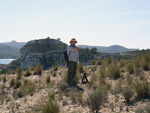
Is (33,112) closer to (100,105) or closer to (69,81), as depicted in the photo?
(100,105)

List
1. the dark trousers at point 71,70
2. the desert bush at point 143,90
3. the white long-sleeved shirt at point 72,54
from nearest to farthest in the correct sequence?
the desert bush at point 143,90
the white long-sleeved shirt at point 72,54
the dark trousers at point 71,70

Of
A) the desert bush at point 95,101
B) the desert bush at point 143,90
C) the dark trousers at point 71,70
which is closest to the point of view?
the desert bush at point 95,101

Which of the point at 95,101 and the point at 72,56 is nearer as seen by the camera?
the point at 95,101

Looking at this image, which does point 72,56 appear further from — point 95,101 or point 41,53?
point 41,53

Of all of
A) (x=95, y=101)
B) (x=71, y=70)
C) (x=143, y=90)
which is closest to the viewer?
(x=95, y=101)

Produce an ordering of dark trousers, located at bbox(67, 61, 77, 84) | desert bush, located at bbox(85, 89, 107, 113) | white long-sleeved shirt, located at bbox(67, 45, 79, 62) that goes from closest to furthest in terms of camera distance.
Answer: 1. desert bush, located at bbox(85, 89, 107, 113)
2. white long-sleeved shirt, located at bbox(67, 45, 79, 62)
3. dark trousers, located at bbox(67, 61, 77, 84)

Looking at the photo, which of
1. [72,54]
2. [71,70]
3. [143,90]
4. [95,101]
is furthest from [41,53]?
[95,101]

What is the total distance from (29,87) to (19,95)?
800mm

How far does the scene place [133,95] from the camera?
17.2 feet

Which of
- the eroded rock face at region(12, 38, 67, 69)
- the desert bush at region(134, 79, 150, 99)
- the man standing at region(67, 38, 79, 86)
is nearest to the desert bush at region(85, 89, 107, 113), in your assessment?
the desert bush at region(134, 79, 150, 99)

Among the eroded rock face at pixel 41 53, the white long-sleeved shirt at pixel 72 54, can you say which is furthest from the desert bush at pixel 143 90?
the eroded rock face at pixel 41 53

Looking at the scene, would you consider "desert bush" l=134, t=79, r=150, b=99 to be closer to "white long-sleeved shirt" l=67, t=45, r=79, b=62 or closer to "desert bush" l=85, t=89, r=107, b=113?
"desert bush" l=85, t=89, r=107, b=113

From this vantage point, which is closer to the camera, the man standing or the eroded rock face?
→ the man standing

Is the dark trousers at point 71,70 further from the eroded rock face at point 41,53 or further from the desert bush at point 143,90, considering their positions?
the eroded rock face at point 41,53
